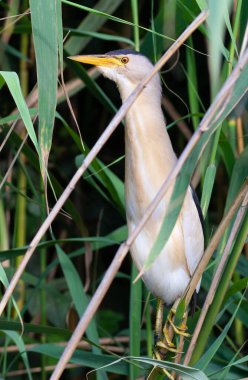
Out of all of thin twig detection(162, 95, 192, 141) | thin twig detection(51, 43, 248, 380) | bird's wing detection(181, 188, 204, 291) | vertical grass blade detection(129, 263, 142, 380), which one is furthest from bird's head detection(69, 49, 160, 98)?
thin twig detection(162, 95, 192, 141)

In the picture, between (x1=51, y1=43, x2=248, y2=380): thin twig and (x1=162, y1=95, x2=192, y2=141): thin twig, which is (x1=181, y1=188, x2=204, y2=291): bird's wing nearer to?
(x1=51, y1=43, x2=248, y2=380): thin twig

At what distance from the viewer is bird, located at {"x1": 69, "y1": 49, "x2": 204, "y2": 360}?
145cm

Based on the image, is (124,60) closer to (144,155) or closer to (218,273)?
(144,155)

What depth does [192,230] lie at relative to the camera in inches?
58.2

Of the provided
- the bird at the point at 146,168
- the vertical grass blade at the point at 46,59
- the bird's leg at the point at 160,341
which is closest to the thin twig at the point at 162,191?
the vertical grass blade at the point at 46,59

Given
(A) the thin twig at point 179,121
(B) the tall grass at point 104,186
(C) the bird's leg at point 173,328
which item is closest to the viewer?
(B) the tall grass at point 104,186

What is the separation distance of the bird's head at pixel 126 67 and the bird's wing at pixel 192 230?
235mm

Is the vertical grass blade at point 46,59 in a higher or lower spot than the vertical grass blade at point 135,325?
higher

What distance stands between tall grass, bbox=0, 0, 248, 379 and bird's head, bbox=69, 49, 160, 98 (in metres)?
0.03

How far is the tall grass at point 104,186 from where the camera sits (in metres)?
0.98

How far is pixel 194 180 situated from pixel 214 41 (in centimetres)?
121

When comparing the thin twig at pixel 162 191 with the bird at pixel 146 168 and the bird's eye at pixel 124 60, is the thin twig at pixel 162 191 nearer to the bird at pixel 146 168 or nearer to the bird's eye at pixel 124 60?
the bird at pixel 146 168

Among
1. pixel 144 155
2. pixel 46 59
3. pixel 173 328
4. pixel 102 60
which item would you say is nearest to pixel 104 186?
pixel 144 155

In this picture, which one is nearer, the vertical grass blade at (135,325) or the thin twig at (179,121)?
the vertical grass blade at (135,325)
